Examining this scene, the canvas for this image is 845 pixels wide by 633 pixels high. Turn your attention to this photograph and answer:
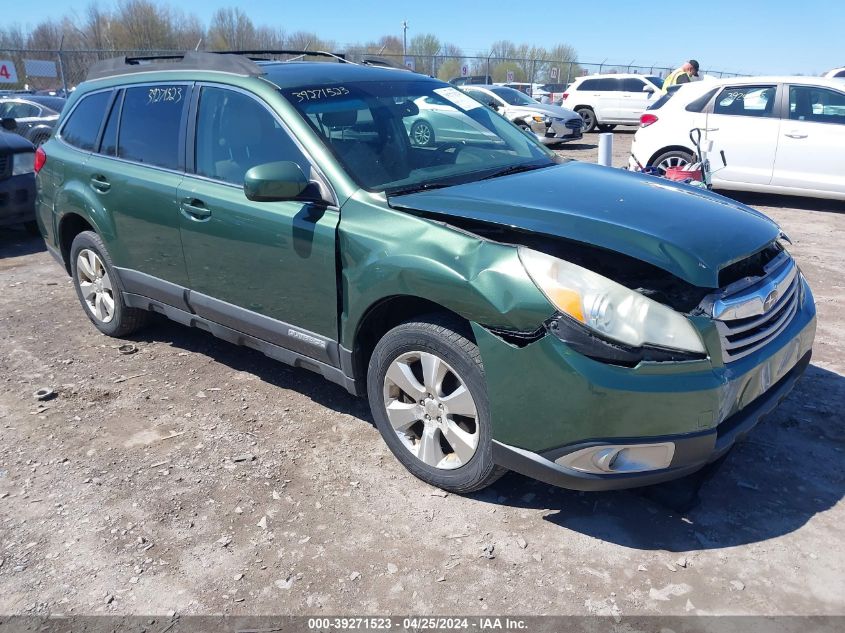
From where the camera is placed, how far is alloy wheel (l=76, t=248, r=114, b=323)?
5070 mm

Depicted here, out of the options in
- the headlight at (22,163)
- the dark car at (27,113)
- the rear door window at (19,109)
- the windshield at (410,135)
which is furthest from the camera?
the rear door window at (19,109)

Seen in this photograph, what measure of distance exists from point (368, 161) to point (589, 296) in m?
1.45

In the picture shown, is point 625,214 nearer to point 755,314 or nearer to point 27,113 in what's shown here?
point 755,314

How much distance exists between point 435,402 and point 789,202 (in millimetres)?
8603

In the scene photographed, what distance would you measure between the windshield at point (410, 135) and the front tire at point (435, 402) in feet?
2.51

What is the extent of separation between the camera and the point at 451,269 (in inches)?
113

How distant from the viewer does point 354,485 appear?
11.0 ft

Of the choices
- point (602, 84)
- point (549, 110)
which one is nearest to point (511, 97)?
point (549, 110)

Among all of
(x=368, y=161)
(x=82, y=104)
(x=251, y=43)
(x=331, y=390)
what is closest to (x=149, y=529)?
(x=331, y=390)

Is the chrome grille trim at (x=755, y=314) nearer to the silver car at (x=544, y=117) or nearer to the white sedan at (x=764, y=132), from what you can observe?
the white sedan at (x=764, y=132)

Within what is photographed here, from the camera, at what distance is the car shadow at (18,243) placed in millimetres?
8109

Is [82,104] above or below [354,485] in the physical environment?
above

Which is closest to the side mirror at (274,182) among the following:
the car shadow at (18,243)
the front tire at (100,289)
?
the front tire at (100,289)

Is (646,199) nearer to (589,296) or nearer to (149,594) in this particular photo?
(589,296)
